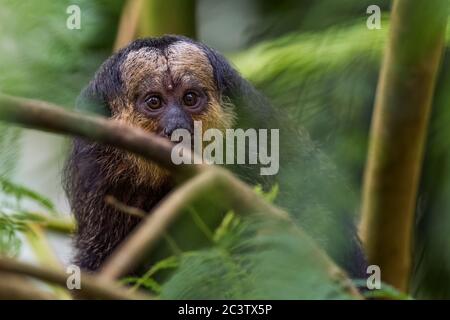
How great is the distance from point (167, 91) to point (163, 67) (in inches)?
4.2

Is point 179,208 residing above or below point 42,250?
below

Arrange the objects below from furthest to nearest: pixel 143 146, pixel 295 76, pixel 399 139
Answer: pixel 399 139, pixel 295 76, pixel 143 146

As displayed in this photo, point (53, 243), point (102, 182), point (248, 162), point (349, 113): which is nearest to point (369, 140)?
point (349, 113)

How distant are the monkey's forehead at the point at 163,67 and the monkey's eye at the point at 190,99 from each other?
59 mm

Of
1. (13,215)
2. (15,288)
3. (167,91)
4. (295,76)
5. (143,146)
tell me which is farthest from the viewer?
(167,91)

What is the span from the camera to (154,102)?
3.60 meters

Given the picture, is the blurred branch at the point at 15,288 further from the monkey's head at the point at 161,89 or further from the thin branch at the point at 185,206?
the monkey's head at the point at 161,89

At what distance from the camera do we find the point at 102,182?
3.84 metres

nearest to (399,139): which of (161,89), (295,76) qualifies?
(295,76)

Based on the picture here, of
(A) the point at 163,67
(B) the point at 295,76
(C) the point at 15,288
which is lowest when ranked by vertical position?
(C) the point at 15,288

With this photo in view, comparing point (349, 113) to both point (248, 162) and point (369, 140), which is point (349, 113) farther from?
point (248, 162)

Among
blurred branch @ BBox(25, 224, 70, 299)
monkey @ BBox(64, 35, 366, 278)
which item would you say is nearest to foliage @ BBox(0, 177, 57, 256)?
blurred branch @ BBox(25, 224, 70, 299)

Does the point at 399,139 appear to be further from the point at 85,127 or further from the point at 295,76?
the point at 85,127
